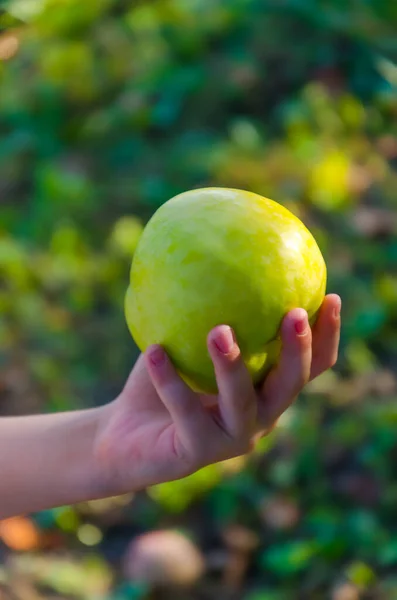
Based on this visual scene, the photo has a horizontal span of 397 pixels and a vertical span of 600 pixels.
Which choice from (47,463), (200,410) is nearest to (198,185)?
(47,463)

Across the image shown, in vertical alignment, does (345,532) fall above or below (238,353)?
below

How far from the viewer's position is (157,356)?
0.96 m

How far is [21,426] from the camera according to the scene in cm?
120

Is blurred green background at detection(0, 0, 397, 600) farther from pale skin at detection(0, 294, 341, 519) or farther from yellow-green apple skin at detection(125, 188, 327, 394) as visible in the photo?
pale skin at detection(0, 294, 341, 519)

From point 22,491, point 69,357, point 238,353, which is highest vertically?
point 238,353

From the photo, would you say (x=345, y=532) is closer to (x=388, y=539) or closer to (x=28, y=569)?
(x=388, y=539)

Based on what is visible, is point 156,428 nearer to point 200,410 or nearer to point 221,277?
point 200,410

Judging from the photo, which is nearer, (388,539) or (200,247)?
(200,247)

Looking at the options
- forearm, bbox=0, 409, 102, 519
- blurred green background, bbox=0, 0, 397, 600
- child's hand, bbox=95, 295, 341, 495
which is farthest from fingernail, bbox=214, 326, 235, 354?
blurred green background, bbox=0, 0, 397, 600

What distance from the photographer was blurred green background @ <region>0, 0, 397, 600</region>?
176cm

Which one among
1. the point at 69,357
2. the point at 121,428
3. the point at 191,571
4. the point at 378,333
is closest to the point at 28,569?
the point at 191,571

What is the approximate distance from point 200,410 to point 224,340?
0.37 feet

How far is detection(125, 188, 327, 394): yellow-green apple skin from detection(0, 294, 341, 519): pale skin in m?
0.04

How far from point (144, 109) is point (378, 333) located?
1.11 m
